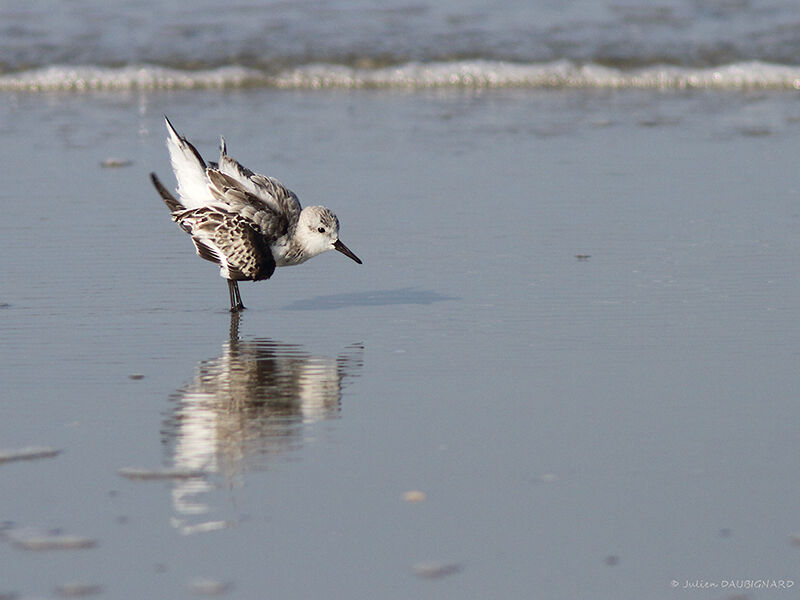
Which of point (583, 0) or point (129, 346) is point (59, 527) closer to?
point (129, 346)

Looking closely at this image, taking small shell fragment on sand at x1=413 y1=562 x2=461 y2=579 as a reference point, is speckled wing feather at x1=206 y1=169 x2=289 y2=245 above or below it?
above

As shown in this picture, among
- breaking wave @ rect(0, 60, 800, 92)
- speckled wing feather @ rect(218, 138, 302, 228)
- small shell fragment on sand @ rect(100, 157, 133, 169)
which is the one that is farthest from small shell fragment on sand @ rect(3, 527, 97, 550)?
breaking wave @ rect(0, 60, 800, 92)

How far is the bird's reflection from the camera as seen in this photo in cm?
450

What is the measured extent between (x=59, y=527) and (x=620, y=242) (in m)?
5.10

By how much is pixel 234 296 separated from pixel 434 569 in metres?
3.79

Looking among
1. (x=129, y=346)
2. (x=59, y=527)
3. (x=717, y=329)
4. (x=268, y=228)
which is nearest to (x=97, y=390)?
(x=129, y=346)

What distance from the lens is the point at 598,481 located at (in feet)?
14.4

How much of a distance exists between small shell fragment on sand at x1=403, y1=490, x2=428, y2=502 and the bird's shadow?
Result: 2933 millimetres

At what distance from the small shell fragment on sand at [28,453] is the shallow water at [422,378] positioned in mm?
63

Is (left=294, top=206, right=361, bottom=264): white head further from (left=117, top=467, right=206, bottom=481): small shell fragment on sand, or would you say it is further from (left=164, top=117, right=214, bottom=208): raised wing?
(left=117, top=467, right=206, bottom=481): small shell fragment on sand

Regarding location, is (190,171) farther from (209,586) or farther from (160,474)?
(209,586)

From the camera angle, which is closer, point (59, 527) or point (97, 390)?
point (59, 527)

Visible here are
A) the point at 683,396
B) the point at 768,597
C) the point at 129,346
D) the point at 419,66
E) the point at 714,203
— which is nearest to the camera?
the point at 768,597

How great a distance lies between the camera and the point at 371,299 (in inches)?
289
